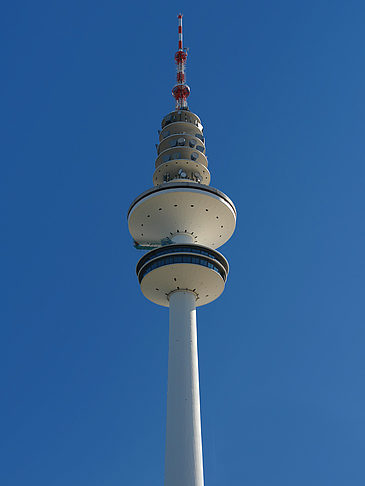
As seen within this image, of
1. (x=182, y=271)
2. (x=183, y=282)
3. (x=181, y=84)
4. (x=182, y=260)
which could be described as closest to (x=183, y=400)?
(x=183, y=282)

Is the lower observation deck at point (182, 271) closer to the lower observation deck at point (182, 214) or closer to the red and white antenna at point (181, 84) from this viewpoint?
the lower observation deck at point (182, 214)

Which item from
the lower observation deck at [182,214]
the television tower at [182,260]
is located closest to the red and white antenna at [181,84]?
the television tower at [182,260]

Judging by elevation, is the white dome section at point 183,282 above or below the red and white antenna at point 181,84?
below

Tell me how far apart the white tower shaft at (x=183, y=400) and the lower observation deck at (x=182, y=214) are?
6.11 meters

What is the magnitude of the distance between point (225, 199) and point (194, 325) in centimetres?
1116

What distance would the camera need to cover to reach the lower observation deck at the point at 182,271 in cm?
4012

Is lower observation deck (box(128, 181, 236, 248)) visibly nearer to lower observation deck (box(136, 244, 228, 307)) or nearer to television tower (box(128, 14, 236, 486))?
television tower (box(128, 14, 236, 486))

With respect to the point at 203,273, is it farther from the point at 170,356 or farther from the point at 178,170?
the point at 178,170

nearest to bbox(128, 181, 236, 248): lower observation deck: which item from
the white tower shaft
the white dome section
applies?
the white dome section

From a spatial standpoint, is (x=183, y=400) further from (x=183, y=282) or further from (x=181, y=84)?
(x=181, y=84)

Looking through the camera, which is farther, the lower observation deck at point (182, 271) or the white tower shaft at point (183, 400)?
the lower observation deck at point (182, 271)

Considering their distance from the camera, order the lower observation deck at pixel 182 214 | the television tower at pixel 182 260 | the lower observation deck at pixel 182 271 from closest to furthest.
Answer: the television tower at pixel 182 260 < the lower observation deck at pixel 182 271 < the lower observation deck at pixel 182 214

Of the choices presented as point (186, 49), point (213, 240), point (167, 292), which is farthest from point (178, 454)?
point (186, 49)

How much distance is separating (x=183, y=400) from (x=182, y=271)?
9790 mm
